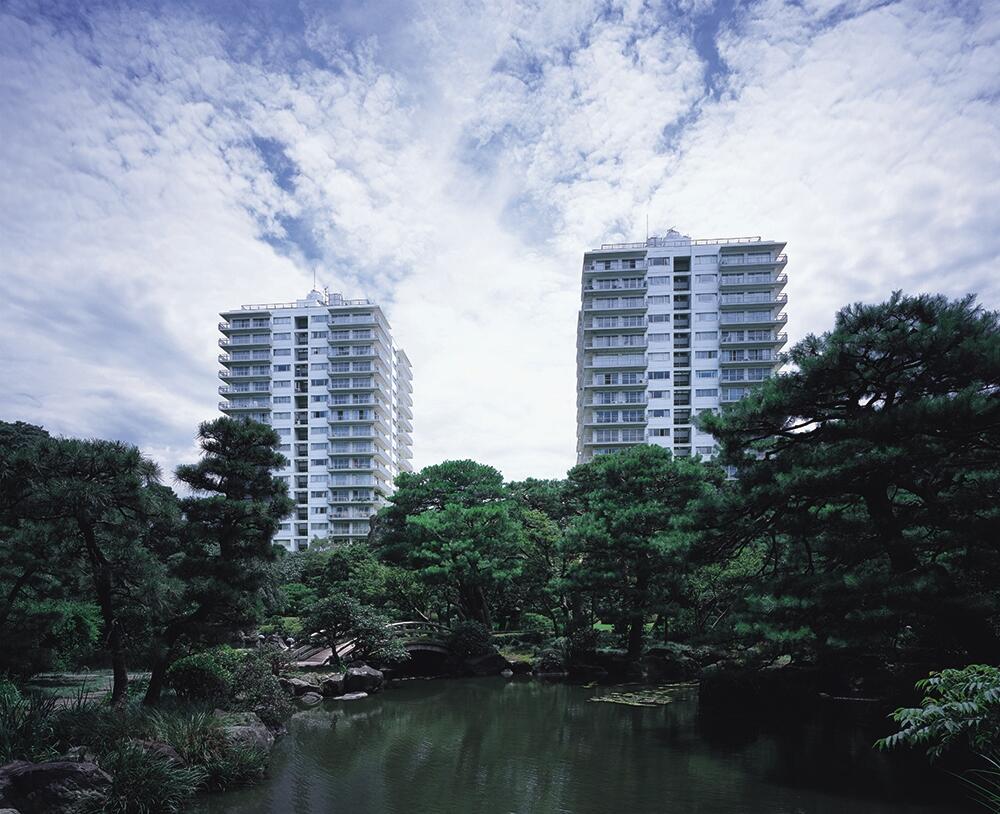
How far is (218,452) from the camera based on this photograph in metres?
13.0

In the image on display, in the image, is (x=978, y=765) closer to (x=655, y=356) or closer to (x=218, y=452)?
(x=218, y=452)

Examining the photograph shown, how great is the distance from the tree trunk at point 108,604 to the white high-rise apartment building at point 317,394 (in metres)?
49.1

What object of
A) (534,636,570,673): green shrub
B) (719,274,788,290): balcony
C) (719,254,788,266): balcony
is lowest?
(534,636,570,673): green shrub

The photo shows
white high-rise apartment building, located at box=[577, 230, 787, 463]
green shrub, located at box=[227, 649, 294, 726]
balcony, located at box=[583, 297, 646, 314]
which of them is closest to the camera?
green shrub, located at box=[227, 649, 294, 726]

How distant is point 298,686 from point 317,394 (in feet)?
153

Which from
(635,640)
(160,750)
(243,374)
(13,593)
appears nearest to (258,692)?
(160,750)

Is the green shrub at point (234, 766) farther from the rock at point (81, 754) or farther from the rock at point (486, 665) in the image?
the rock at point (486, 665)

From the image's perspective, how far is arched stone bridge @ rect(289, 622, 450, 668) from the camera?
73.7ft

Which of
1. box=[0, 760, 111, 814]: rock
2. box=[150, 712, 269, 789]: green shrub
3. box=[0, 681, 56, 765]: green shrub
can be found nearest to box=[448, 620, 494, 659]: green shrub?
box=[150, 712, 269, 789]: green shrub

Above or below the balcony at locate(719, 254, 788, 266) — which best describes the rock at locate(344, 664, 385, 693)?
below

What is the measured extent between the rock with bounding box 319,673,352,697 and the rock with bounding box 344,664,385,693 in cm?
22

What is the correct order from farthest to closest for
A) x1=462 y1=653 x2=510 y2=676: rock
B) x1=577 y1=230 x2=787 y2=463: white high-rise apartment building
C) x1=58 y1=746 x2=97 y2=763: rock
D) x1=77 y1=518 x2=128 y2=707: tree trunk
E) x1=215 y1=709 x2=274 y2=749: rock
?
x1=577 y1=230 x2=787 y2=463: white high-rise apartment building → x1=462 y1=653 x2=510 y2=676: rock → x1=77 y1=518 x2=128 y2=707: tree trunk → x1=215 y1=709 x2=274 y2=749: rock → x1=58 y1=746 x2=97 y2=763: rock

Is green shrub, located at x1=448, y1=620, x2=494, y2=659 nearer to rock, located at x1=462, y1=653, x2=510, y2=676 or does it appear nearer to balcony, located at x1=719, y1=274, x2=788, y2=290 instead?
rock, located at x1=462, y1=653, x2=510, y2=676

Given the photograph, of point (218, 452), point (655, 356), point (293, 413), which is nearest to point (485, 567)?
point (218, 452)
